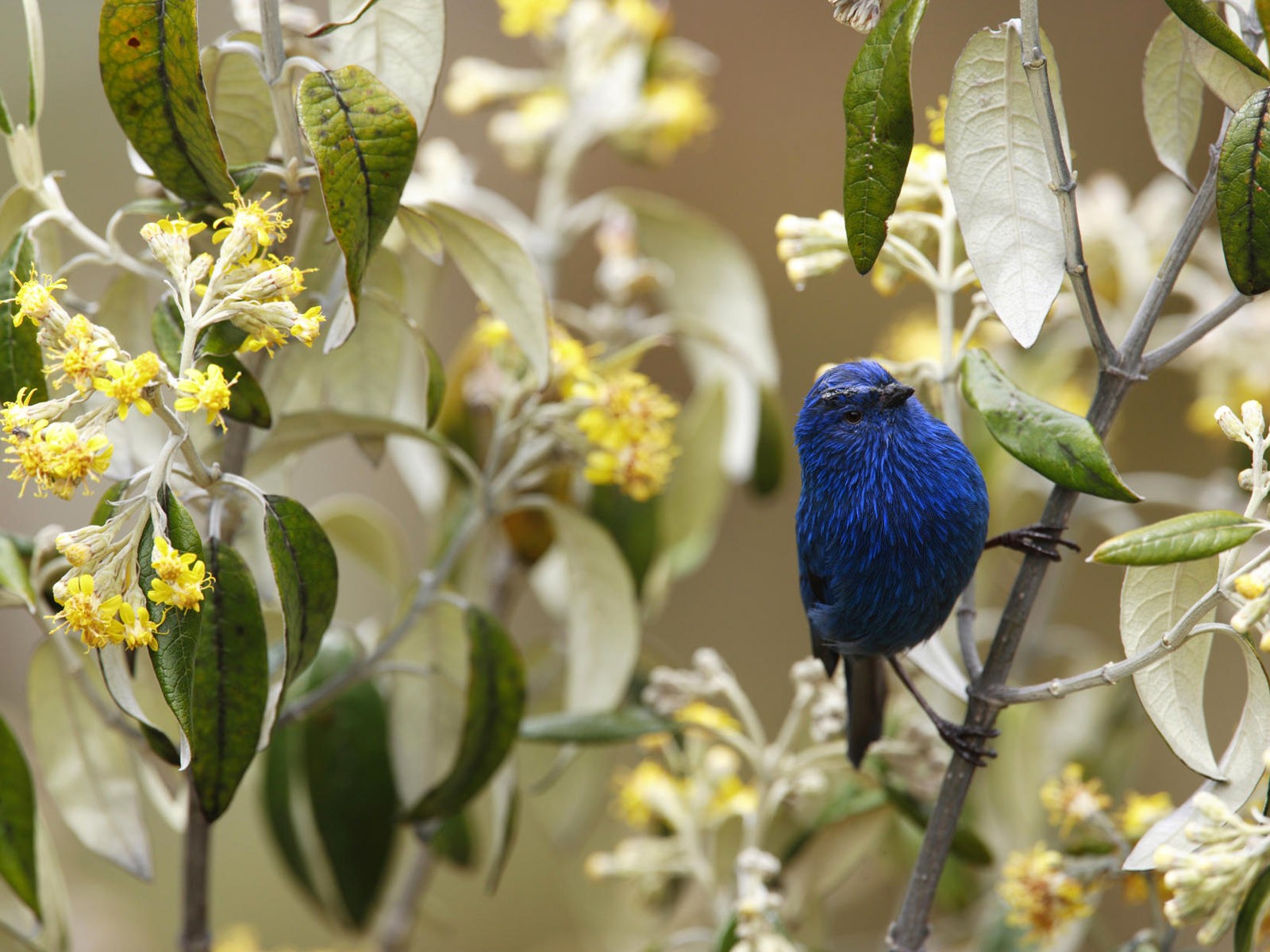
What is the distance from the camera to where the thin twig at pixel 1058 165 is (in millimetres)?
906

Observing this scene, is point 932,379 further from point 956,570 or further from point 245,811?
point 245,811

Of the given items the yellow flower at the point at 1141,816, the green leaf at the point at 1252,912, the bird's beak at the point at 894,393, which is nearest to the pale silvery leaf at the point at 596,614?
the bird's beak at the point at 894,393

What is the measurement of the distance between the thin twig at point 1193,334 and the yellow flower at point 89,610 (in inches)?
34.8

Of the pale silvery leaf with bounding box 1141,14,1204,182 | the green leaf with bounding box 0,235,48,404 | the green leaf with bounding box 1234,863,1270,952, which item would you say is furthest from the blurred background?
the green leaf with bounding box 0,235,48,404

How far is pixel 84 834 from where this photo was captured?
1262 millimetres

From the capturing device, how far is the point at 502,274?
1.19 m

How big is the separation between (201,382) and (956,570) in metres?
0.77

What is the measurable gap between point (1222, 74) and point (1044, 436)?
37 centimetres

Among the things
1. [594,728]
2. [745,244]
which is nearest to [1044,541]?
[594,728]

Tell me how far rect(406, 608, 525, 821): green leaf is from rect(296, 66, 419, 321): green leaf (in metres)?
0.50

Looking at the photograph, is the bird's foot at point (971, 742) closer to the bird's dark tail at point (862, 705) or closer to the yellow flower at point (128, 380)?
the bird's dark tail at point (862, 705)

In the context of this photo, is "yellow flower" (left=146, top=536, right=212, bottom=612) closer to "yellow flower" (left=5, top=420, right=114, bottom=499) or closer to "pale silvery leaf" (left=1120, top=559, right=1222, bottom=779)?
"yellow flower" (left=5, top=420, right=114, bottom=499)

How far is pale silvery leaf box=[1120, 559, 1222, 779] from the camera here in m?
0.97

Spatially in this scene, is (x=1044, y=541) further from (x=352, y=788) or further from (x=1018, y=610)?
(x=352, y=788)
